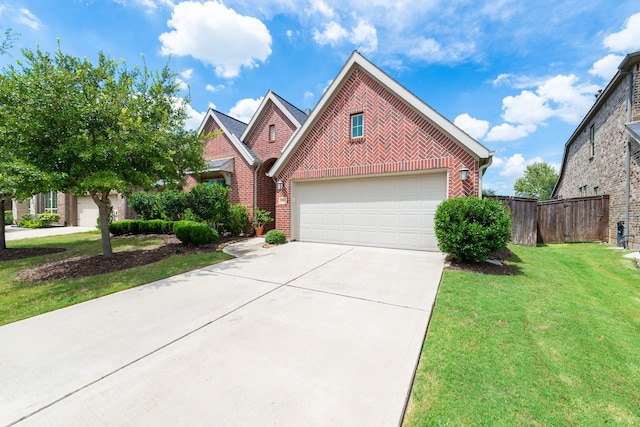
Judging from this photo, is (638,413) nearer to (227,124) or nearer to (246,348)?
(246,348)

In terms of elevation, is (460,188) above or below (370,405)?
above

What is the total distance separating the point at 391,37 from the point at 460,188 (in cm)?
619

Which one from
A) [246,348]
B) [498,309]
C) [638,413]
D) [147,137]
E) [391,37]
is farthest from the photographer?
[391,37]

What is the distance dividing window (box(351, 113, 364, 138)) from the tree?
49930 mm

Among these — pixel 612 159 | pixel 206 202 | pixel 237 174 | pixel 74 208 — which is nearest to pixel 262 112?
pixel 237 174

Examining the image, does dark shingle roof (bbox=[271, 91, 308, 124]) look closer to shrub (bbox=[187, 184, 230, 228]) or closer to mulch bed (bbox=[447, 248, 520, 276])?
shrub (bbox=[187, 184, 230, 228])

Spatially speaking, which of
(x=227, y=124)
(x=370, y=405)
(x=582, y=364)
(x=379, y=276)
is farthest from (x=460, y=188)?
(x=227, y=124)

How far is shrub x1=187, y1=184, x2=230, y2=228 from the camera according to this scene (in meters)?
11.3

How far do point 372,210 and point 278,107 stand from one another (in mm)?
8152

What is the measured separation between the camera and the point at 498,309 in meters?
3.90

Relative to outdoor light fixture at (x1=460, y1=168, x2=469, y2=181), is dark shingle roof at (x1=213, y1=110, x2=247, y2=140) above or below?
above

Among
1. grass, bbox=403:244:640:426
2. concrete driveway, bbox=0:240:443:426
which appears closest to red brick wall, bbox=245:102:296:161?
concrete driveway, bbox=0:240:443:426

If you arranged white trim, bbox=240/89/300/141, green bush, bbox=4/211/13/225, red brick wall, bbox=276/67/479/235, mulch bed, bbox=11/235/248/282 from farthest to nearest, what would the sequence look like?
green bush, bbox=4/211/13/225 < white trim, bbox=240/89/300/141 < red brick wall, bbox=276/67/479/235 < mulch bed, bbox=11/235/248/282

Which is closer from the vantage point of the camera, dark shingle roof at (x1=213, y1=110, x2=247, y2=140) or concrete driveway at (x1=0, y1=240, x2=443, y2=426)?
concrete driveway at (x1=0, y1=240, x2=443, y2=426)
